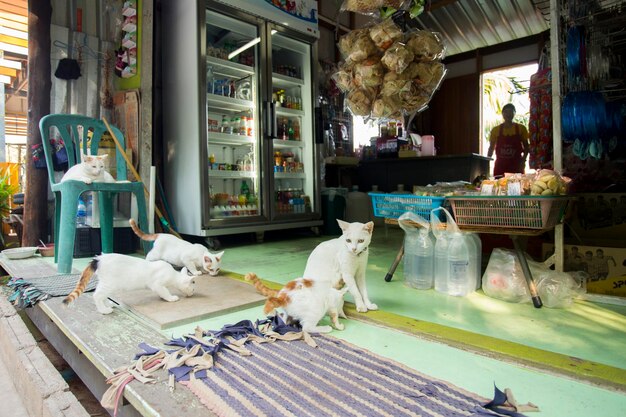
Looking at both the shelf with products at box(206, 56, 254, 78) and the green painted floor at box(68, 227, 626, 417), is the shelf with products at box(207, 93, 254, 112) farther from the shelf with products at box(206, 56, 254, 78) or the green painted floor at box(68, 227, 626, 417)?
the green painted floor at box(68, 227, 626, 417)

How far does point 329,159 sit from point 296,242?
203 centimetres

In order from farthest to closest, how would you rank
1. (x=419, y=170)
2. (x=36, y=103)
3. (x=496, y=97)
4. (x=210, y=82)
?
(x=496, y=97)
(x=419, y=170)
(x=210, y=82)
(x=36, y=103)

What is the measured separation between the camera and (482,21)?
307 inches

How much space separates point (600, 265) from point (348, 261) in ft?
5.81

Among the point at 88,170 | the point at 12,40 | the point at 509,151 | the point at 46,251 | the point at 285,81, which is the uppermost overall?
the point at 12,40

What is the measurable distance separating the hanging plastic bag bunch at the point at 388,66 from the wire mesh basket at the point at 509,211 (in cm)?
70

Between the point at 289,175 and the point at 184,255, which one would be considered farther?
the point at 289,175

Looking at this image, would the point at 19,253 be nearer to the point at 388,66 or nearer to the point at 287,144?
the point at 287,144

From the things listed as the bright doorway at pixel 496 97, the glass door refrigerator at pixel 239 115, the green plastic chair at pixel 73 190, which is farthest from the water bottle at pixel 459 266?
the bright doorway at pixel 496 97

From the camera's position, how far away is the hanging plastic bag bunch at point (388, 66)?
2.11 meters

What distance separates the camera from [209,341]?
1573mm

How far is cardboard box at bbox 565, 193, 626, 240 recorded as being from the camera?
299 cm

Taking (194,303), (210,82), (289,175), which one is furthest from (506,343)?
(210,82)

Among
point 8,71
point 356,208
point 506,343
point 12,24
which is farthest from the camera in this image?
point 356,208
